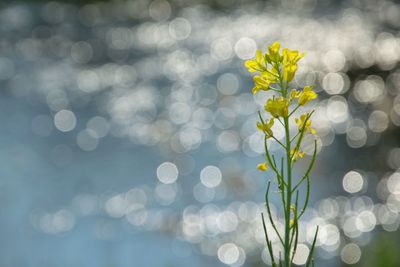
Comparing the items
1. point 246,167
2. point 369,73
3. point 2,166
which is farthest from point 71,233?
point 369,73

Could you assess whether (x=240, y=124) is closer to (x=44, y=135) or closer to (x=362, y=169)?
(x=362, y=169)

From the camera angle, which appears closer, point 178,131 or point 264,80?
point 264,80

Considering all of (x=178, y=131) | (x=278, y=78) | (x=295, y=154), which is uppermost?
(x=178, y=131)

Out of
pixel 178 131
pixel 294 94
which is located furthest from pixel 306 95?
pixel 178 131

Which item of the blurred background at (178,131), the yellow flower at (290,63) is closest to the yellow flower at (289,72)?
the yellow flower at (290,63)

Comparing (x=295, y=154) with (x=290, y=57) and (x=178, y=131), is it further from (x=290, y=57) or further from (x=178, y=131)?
(x=178, y=131)

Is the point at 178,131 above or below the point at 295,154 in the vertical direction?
above

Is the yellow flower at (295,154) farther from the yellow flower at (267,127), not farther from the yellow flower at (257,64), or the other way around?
the yellow flower at (257,64)
